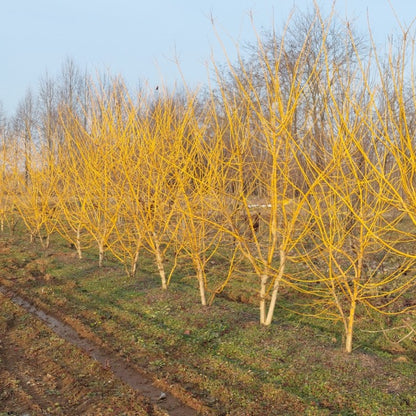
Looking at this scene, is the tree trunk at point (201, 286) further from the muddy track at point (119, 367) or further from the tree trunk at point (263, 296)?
the muddy track at point (119, 367)

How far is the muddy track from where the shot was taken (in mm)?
3113

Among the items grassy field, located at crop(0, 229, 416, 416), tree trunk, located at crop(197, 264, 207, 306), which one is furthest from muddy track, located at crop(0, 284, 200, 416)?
tree trunk, located at crop(197, 264, 207, 306)

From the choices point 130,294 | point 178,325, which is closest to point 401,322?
point 178,325

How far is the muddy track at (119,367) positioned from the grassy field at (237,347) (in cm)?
8

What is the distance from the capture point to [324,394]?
3.16m

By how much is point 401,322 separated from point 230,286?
2217mm

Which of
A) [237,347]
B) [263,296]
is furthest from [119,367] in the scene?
[263,296]

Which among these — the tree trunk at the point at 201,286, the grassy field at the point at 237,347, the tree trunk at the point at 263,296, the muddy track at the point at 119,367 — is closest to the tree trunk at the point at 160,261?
the grassy field at the point at 237,347

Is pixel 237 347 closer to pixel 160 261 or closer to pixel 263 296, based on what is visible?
pixel 263 296

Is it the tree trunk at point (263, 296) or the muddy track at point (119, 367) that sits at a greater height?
the tree trunk at point (263, 296)

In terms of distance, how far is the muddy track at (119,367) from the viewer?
311 centimetres

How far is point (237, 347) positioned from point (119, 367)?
0.98m

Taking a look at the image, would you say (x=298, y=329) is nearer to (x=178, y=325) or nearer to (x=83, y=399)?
(x=178, y=325)

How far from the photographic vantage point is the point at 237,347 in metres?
3.92
